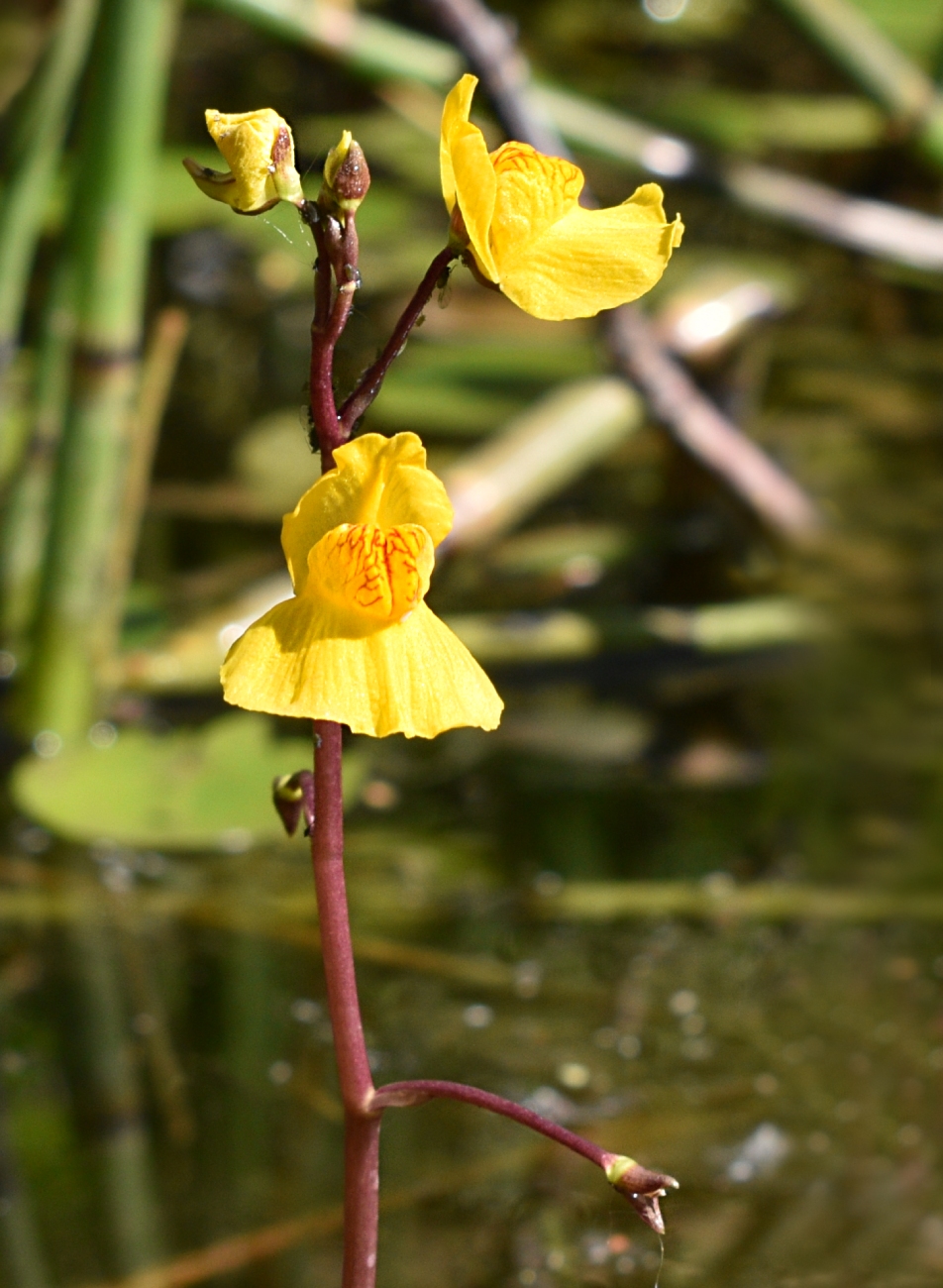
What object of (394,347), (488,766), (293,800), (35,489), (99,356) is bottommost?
(488,766)

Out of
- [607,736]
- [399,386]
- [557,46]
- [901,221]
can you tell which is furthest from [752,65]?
[607,736]

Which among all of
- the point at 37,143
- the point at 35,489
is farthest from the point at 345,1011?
the point at 35,489

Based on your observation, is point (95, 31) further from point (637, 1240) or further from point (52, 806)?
point (637, 1240)

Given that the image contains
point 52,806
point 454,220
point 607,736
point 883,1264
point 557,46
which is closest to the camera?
point 454,220

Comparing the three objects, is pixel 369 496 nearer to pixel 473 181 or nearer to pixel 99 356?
pixel 473 181

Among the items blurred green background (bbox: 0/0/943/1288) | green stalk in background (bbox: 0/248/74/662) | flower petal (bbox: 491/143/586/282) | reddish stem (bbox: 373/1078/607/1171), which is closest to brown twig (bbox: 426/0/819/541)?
blurred green background (bbox: 0/0/943/1288)

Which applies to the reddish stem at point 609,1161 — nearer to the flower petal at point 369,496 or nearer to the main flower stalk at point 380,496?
the main flower stalk at point 380,496

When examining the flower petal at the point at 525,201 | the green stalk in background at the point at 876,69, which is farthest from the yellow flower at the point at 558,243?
the green stalk in background at the point at 876,69
